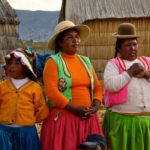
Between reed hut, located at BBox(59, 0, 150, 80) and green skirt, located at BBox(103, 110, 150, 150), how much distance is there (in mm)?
7656

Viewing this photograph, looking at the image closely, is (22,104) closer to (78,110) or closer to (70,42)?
(78,110)

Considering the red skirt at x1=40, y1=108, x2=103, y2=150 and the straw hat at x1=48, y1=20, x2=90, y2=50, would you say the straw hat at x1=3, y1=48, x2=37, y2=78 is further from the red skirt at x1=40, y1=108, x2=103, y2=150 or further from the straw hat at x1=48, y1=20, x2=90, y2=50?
the red skirt at x1=40, y1=108, x2=103, y2=150

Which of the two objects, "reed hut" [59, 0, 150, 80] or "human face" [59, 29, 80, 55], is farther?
"reed hut" [59, 0, 150, 80]

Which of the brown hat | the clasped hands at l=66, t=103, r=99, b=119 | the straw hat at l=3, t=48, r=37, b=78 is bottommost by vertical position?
the clasped hands at l=66, t=103, r=99, b=119

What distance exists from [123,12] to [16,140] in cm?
856

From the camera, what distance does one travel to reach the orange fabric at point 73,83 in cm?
404

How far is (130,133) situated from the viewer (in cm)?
427

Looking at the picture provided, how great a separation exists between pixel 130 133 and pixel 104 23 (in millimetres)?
7934

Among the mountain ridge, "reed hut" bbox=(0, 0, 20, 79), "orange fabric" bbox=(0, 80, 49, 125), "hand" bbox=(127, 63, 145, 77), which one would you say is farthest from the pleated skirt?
the mountain ridge

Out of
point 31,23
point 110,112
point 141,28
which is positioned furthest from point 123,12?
point 31,23

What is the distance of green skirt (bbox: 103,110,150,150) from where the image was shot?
13.9 feet

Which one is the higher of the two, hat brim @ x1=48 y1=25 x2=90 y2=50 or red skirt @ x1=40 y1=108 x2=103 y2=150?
hat brim @ x1=48 y1=25 x2=90 y2=50

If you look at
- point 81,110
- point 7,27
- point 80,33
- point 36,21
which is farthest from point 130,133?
point 36,21

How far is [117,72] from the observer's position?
4.24 m
